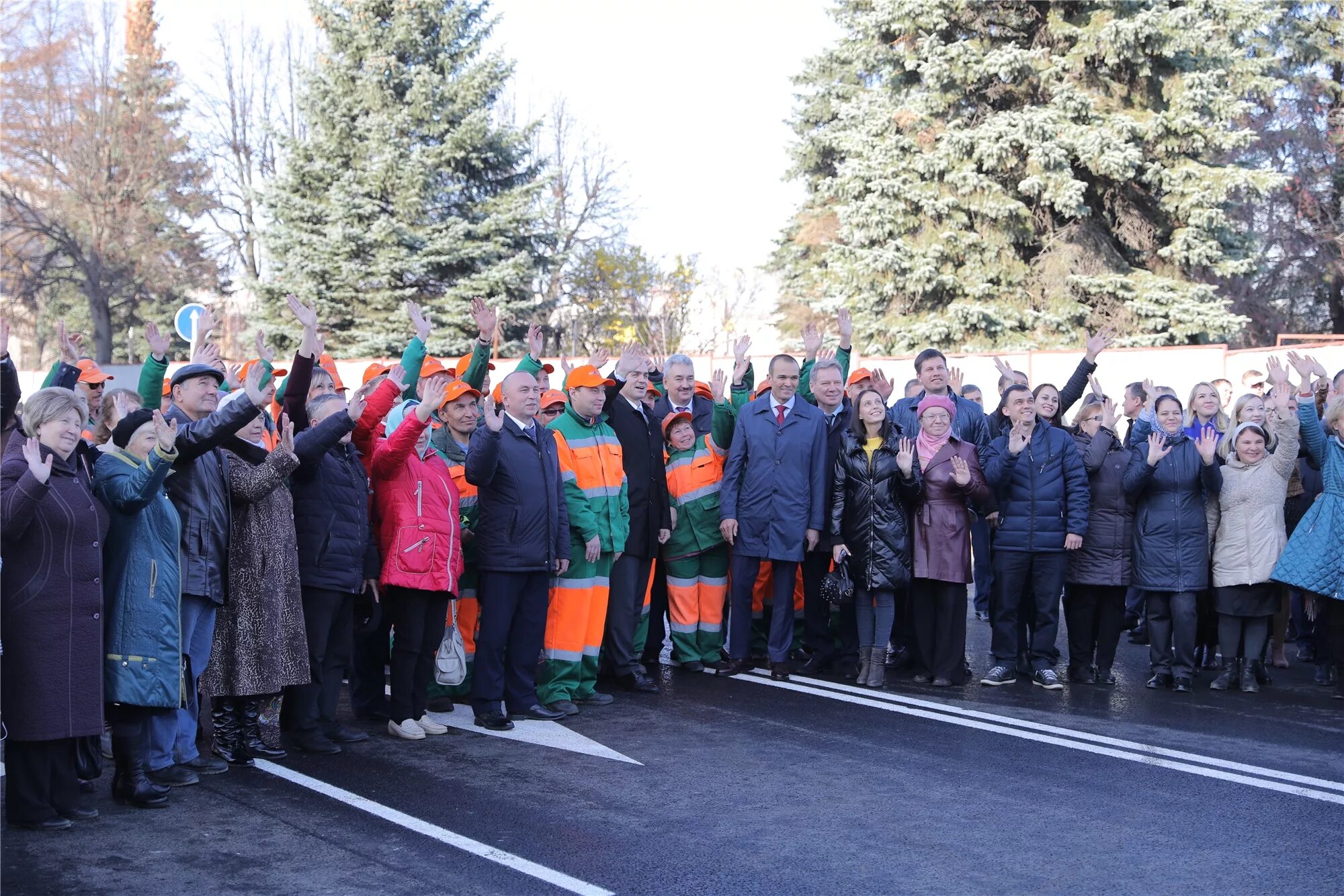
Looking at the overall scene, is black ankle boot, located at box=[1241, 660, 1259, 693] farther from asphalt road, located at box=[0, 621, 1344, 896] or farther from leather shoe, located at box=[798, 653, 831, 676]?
leather shoe, located at box=[798, 653, 831, 676]

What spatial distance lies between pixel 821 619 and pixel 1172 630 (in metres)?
2.57

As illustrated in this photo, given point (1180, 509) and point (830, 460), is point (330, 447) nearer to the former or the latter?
point (830, 460)

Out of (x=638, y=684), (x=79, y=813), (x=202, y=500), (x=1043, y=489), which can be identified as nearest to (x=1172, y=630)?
(x=1043, y=489)

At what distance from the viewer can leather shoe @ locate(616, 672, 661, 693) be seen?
9039 mm

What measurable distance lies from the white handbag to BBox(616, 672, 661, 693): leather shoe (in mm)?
1487

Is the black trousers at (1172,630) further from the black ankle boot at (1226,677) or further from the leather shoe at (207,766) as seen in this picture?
the leather shoe at (207,766)

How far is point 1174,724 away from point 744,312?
132ft

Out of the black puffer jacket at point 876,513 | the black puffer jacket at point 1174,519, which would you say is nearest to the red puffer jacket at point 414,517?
the black puffer jacket at point 876,513

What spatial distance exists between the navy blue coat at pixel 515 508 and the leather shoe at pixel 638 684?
4.49 feet

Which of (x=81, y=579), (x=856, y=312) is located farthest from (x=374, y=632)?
(x=856, y=312)

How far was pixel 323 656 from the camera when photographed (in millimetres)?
7266

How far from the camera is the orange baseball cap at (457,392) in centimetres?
796

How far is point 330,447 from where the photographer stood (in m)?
6.97

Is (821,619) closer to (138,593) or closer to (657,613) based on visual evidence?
(657,613)
